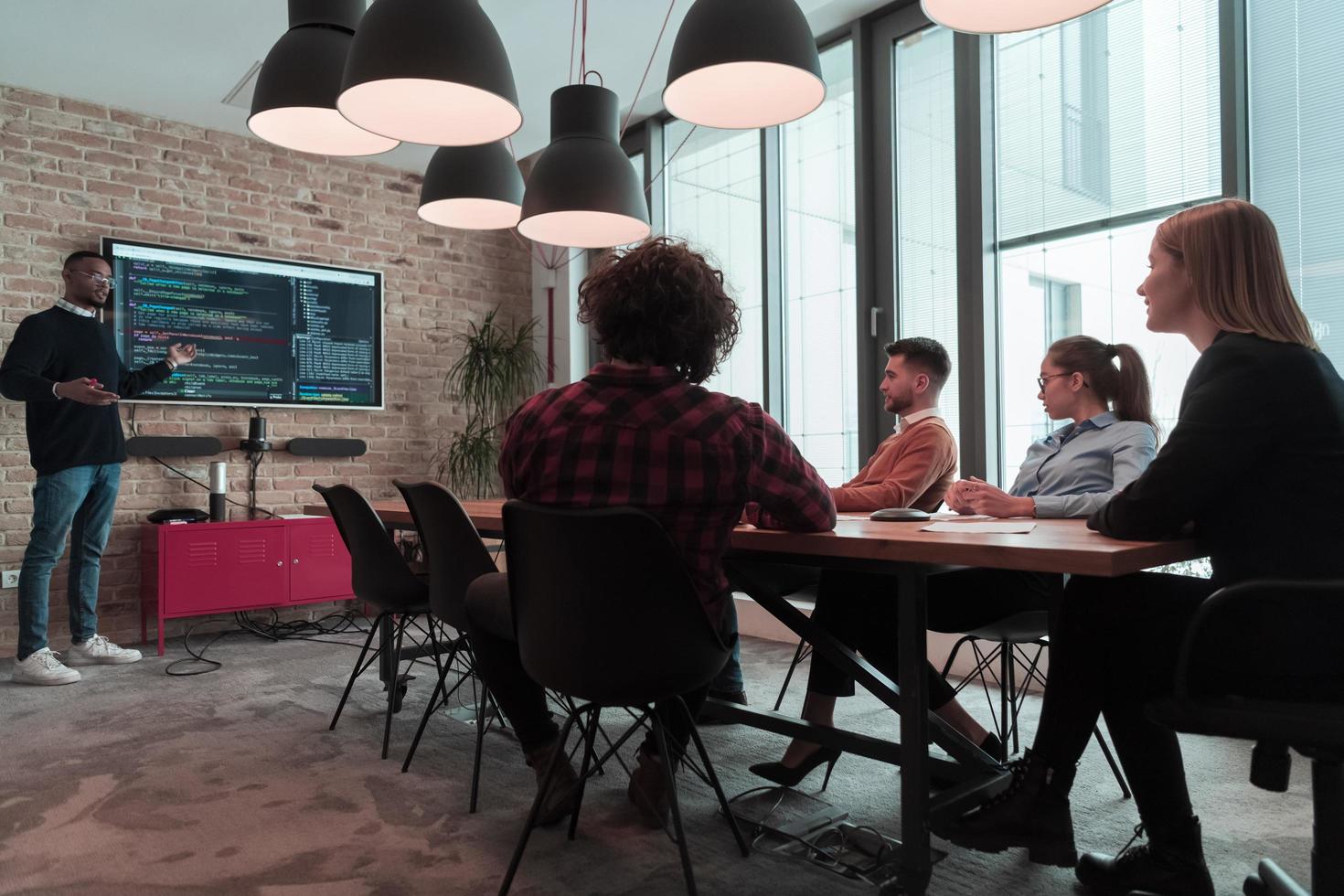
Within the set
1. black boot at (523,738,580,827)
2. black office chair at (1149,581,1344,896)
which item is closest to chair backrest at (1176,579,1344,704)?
black office chair at (1149,581,1344,896)

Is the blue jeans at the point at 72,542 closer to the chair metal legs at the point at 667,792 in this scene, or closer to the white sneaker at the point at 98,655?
the white sneaker at the point at 98,655

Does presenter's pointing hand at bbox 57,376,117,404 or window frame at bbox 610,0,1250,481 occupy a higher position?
window frame at bbox 610,0,1250,481

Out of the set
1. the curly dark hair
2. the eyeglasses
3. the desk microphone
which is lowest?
the desk microphone

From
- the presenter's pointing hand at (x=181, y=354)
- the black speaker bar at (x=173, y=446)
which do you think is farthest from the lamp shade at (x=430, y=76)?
the black speaker bar at (x=173, y=446)

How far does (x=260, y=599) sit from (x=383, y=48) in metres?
3.30

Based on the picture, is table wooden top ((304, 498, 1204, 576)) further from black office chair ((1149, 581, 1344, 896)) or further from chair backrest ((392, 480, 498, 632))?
chair backrest ((392, 480, 498, 632))

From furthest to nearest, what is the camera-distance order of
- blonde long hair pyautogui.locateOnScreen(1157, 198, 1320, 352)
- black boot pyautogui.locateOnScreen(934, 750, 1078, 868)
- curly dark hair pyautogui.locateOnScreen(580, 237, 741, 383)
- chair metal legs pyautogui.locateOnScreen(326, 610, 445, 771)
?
chair metal legs pyautogui.locateOnScreen(326, 610, 445, 771) < curly dark hair pyautogui.locateOnScreen(580, 237, 741, 383) < black boot pyautogui.locateOnScreen(934, 750, 1078, 868) < blonde long hair pyautogui.locateOnScreen(1157, 198, 1320, 352)

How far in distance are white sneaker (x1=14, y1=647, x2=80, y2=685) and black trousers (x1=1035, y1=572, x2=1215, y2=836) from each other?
147 inches

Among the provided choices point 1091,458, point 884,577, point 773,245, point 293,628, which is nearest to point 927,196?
point 773,245

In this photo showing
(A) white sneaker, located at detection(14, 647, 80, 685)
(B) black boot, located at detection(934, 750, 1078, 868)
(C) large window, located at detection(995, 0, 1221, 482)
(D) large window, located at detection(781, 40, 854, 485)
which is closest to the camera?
(B) black boot, located at detection(934, 750, 1078, 868)

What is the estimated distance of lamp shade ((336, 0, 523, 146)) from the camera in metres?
2.14

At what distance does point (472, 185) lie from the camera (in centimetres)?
309

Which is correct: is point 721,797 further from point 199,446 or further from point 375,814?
point 199,446

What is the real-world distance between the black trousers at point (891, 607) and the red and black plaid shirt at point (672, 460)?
60cm
